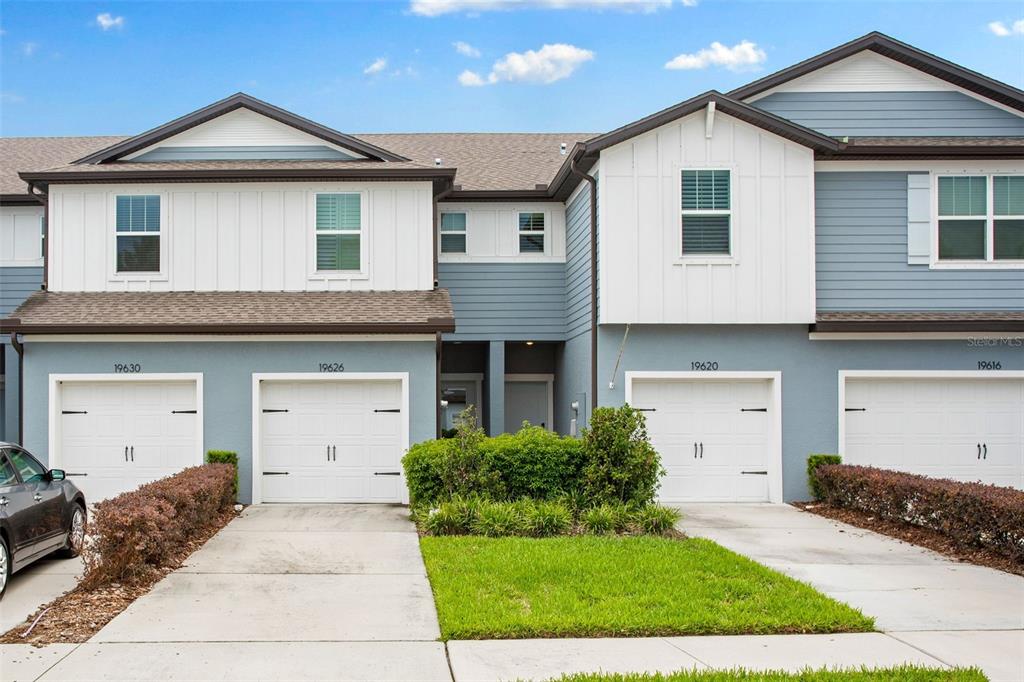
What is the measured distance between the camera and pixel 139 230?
16.0 metres

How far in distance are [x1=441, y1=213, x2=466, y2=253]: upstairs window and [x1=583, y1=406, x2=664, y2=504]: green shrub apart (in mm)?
6264

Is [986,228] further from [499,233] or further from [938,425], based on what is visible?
[499,233]

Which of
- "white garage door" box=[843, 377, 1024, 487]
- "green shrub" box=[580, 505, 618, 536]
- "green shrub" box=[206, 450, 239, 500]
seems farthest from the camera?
"white garage door" box=[843, 377, 1024, 487]

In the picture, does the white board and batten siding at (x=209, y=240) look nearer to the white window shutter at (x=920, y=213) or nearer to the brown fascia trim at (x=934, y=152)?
the brown fascia trim at (x=934, y=152)

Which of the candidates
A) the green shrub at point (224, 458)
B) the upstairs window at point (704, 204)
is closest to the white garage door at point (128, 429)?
the green shrub at point (224, 458)

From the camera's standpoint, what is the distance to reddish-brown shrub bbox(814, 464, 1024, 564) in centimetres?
1038

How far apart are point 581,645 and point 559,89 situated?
2696 centimetres

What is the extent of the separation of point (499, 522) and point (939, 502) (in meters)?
5.63

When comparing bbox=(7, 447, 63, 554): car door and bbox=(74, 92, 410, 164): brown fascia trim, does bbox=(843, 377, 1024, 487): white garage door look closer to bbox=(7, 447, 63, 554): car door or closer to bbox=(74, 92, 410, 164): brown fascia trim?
bbox=(74, 92, 410, 164): brown fascia trim

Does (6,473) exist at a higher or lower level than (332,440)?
higher

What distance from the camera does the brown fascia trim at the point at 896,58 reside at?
15867 millimetres

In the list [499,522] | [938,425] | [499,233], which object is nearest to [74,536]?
[499,522]

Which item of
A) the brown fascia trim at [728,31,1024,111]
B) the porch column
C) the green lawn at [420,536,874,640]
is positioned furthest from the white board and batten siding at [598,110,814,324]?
the green lawn at [420,536,874,640]

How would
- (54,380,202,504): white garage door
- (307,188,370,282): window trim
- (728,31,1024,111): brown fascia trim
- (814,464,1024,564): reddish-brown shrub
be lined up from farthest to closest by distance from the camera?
(307,188,370,282): window trim, (728,31,1024,111): brown fascia trim, (54,380,202,504): white garage door, (814,464,1024,564): reddish-brown shrub
